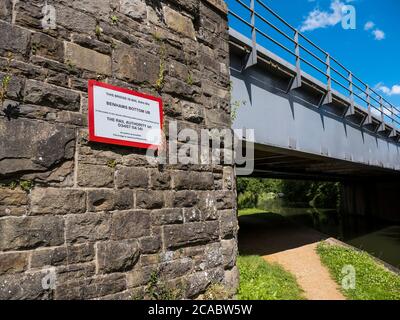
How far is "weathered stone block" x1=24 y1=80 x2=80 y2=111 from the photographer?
132 inches

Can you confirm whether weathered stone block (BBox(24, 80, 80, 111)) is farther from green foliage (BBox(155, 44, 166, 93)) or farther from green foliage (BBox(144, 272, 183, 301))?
green foliage (BBox(144, 272, 183, 301))

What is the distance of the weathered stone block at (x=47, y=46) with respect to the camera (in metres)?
3.47

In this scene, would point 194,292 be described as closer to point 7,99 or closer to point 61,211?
point 61,211

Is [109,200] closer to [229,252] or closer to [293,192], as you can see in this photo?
[229,252]

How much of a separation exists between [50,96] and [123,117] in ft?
2.73

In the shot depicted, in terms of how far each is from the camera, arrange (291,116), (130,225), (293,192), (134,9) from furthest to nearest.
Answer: (293,192) → (291,116) → (134,9) → (130,225)

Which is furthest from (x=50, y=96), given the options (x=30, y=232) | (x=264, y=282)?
(x=264, y=282)

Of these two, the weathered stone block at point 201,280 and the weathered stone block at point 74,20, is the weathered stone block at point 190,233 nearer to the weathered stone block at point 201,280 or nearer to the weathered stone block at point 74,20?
the weathered stone block at point 201,280

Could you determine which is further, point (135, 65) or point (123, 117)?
point (135, 65)

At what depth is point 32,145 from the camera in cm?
330

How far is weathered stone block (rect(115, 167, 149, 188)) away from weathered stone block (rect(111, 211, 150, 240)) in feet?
0.99

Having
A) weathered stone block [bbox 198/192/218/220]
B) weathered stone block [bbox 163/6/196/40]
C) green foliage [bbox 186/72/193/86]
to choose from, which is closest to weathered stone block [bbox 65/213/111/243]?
weathered stone block [bbox 198/192/218/220]

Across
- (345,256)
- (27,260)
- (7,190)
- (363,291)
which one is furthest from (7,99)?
→ (345,256)

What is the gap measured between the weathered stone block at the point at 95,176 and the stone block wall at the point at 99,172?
10mm
